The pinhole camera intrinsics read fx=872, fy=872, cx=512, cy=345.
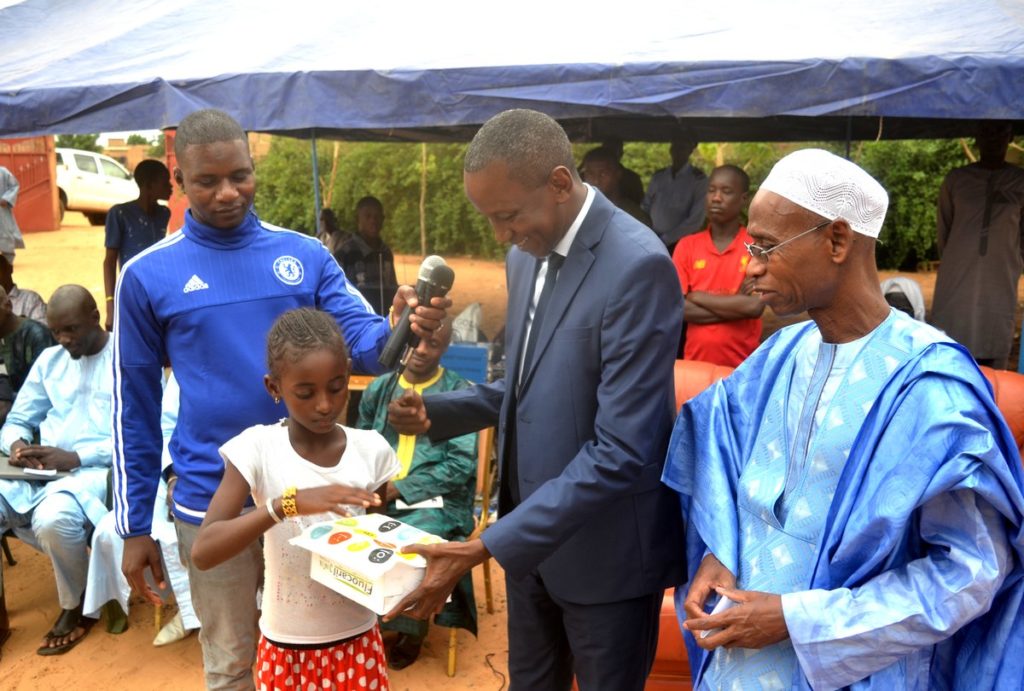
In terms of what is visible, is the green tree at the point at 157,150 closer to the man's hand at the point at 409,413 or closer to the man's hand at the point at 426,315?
the man's hand at the point at 409,413

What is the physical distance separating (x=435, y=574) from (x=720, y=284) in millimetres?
3606

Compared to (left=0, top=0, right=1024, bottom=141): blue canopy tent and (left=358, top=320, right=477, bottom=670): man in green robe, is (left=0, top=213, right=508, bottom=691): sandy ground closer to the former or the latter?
(left=358, top=320, right=477, bottom=670): man in green robe

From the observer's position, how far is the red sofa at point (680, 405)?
3391mm

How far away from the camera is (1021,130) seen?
8570 mm

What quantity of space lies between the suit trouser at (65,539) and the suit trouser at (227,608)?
214 centimetres

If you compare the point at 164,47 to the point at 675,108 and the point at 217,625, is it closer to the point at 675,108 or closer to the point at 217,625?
the point at 675,108

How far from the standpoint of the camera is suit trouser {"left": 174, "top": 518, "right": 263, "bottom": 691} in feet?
8.73

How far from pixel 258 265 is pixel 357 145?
1991 centimetres

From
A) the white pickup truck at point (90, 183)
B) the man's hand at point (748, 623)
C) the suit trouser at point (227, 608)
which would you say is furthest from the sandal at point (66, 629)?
the white pickup truck at point (90, 183)

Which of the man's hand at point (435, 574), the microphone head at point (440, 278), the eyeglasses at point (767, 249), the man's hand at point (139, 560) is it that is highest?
the eyeglasses at point (767, 249)

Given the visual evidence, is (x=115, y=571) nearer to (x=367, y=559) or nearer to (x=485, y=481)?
(x=485, y=481)

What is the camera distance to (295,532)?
2.47m

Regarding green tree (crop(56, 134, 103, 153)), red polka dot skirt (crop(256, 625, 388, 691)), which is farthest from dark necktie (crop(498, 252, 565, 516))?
green tree (crop(56, 134, 103, 153))

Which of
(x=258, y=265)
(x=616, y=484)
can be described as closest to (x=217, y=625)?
(x=258, y=265)
